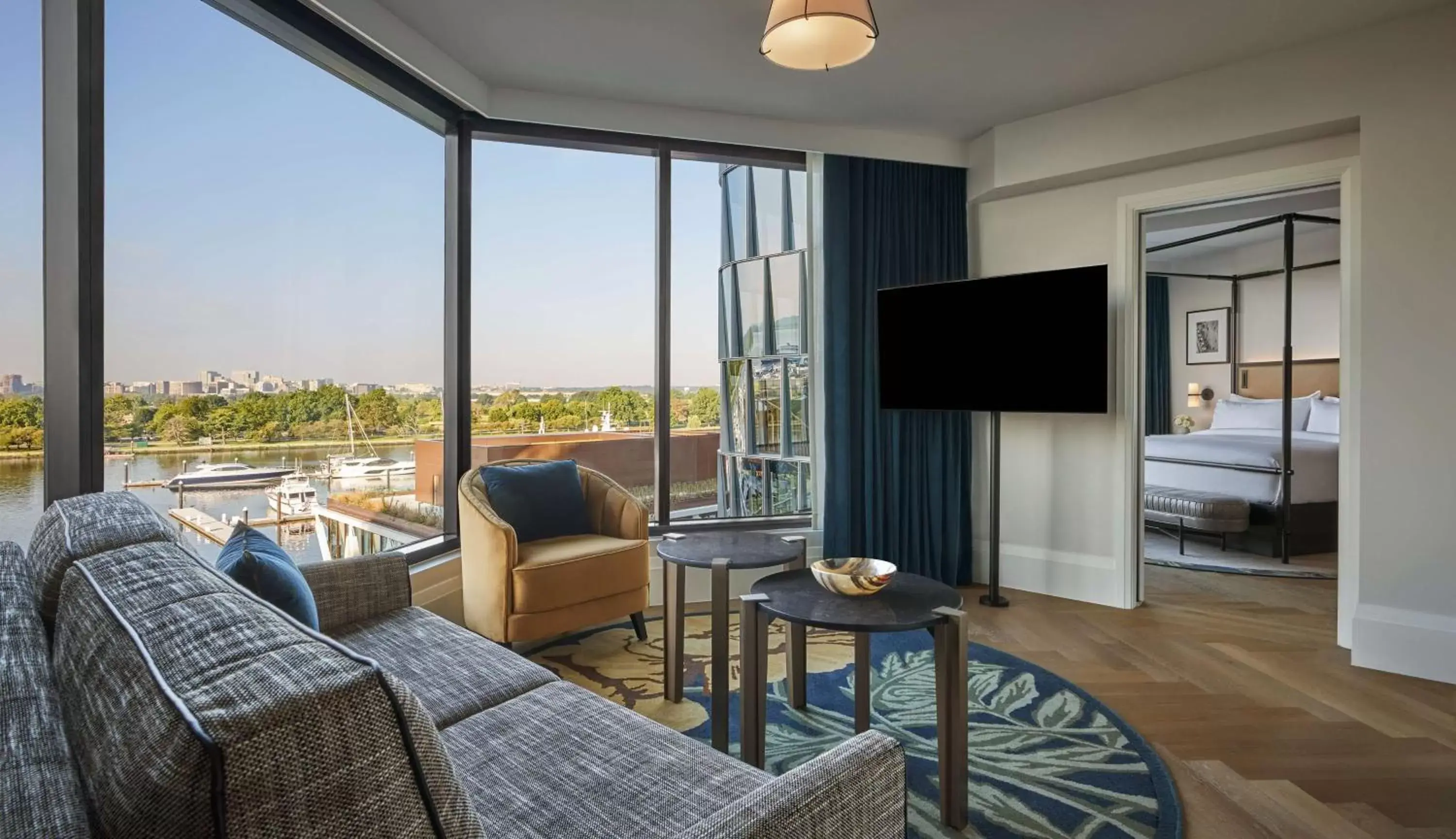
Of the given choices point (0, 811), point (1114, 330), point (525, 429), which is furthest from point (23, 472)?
point (1114, 330)

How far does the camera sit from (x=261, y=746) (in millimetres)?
536

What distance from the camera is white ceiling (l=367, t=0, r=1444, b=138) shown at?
2.76 metres

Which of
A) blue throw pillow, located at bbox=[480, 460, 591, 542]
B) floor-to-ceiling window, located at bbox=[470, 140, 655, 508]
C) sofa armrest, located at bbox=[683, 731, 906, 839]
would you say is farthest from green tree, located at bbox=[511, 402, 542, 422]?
sofa armrest, located at bbox=[683, 731, 906, 839]

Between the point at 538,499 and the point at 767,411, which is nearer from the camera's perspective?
the point at 538,499

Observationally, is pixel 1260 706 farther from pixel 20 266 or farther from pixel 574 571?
pixel 20 266

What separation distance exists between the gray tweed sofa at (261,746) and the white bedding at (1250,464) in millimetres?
4195

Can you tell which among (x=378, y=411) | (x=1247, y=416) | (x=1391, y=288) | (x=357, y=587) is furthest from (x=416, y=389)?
(x=1247, y=416)

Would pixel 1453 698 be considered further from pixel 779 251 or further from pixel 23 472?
pixel 23 472

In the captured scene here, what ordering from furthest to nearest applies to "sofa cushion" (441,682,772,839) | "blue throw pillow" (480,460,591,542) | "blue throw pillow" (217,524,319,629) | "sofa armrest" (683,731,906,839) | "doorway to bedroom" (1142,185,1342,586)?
1. "doorway to bedroom" (1142,185,1342,586)
2. "blue throw pillow" (480,460,591,542)
3. "blue throw pillow" (217,524,319,629)
4. "sofa cushion" (441,682,772,839)
5. "sofa armrest" (683,731,906,839)

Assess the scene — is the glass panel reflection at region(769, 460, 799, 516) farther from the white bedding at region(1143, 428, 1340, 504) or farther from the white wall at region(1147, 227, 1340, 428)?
the white wall at region(1147, 227, 1340, 428)

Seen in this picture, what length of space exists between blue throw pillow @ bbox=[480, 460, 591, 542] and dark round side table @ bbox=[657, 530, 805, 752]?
65cm

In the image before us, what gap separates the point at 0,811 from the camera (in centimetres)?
57

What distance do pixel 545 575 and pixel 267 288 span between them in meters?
1.43

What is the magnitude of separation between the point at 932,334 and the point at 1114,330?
94 centimetres
